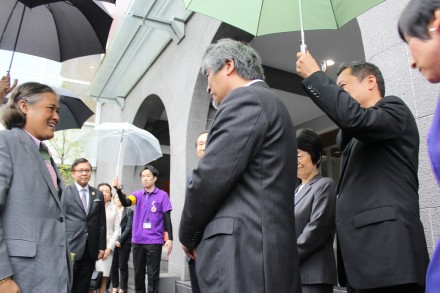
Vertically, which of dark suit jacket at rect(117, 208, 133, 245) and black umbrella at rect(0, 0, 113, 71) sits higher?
black umbrella at rect(0, 0, 113, 71)

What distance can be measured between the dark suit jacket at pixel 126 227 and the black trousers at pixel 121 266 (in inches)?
4.2

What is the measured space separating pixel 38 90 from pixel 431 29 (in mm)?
2346

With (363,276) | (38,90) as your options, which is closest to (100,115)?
(38,90)

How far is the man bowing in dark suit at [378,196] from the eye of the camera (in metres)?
1.87

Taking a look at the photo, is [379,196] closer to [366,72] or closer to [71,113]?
[366,72]

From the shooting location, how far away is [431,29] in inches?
48.1

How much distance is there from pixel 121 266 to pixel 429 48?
6.60m

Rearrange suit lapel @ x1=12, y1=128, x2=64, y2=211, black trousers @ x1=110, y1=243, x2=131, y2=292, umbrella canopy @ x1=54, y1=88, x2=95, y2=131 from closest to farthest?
suit lapel @ x1=12, y1=128, x2=64, y2=211, umbrella canopy @ x1=54, y1=88, x2=95, y2=131, black trousers @ x1=110, y1=243, x2=131, y2=292

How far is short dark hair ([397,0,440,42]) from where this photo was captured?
122 cm

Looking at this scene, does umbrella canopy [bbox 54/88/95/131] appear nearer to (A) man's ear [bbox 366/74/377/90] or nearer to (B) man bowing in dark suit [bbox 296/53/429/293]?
(B) man bowing in dark suit [bbox 296/53/429/293]

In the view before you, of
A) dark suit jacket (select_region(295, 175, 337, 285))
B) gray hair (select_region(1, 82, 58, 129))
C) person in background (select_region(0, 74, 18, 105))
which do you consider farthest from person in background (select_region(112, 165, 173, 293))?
dark suit jacket (select_region(295, 175, 337, 285))

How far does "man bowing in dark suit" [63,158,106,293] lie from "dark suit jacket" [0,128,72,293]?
8.06 feet

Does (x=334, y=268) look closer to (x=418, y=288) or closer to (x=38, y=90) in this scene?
(x=418, y=288)

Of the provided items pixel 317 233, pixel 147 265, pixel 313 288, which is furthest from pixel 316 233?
pixel 147 265
